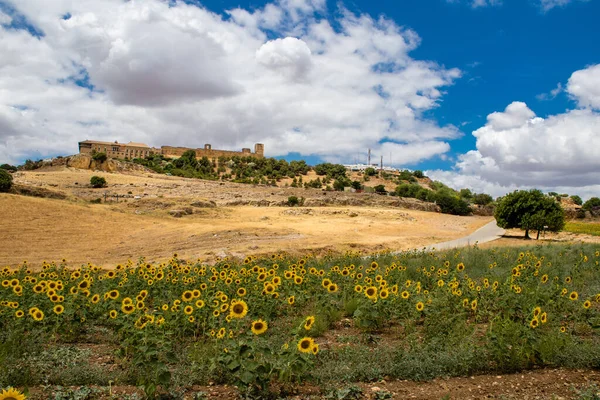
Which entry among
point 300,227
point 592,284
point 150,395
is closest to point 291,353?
point 150,395

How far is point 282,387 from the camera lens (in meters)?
4.74

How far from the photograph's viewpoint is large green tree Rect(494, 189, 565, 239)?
37688 mm

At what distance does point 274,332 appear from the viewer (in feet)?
22.0

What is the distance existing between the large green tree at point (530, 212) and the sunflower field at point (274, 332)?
1250 inches

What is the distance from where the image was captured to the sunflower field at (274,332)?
4.75m

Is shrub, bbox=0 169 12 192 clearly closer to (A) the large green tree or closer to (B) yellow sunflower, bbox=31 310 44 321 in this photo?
(B) yellow sunflower, bbox=31 310 44 321

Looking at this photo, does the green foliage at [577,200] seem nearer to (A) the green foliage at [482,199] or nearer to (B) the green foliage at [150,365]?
(A) the green foliage at [482,199]

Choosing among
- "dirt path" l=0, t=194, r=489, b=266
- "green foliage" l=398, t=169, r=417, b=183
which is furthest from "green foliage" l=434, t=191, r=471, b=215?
"green foliage" l=398, t=169, r=417, b=183

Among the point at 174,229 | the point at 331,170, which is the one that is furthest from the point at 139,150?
the point at 174,229

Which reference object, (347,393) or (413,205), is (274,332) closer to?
(347,393)

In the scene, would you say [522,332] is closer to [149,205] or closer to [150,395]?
[150,395]

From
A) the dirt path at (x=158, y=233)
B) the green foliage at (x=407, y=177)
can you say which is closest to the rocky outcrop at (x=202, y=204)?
the dirt path at (x=158, y=233)

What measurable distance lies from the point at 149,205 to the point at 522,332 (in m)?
42.1

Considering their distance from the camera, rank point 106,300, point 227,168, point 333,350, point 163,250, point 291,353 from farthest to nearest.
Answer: point 227,168 < point 163,250 < point 106,300 < point 333,350 < point 291,353
